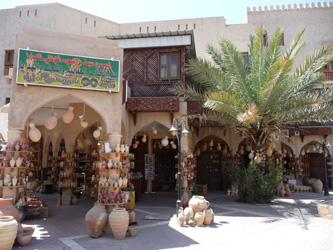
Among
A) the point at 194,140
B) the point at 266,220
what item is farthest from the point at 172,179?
the point at 266,220

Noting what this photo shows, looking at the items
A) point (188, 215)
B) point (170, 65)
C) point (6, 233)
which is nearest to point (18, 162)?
point (6, 233)

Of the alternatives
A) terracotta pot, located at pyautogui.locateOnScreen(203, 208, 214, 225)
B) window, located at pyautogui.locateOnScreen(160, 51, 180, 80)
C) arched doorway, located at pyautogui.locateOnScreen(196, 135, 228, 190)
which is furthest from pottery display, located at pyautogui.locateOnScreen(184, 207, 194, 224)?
arched doorway, located at pyautogui.locateOnScreen(196, 135, 228, 190)

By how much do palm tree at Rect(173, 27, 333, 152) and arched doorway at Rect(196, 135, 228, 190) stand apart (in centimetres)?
598

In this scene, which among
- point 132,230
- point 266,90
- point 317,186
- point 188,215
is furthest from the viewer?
point 317,186

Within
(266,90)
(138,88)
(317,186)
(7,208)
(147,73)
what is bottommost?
(317,186)

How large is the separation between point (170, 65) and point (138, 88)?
5.96ft

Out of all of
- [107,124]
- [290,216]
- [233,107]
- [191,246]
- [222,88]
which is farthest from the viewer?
[222,88]

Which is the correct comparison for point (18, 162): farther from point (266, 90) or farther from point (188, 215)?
point (266, 90)

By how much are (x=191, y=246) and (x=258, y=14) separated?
18450mm

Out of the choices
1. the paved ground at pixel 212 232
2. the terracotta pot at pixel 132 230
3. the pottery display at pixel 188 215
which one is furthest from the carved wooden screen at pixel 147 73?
the terracotta pot at pixel 132 230

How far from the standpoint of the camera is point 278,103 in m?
10.7

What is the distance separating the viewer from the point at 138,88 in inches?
500

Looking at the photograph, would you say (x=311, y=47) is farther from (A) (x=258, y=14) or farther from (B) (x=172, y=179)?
(B) (x=172, y=179)

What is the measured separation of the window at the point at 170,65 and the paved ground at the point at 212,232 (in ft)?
19.3
